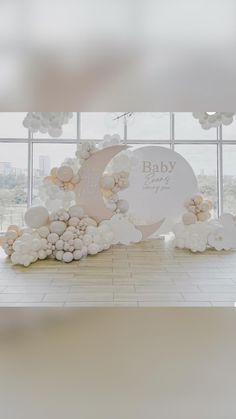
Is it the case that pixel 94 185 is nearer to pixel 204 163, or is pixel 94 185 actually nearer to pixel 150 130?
pixel 150 130

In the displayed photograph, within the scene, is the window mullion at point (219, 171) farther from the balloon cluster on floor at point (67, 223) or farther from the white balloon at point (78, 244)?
the white balloon at point (78, 244)

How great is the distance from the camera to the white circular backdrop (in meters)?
3.39

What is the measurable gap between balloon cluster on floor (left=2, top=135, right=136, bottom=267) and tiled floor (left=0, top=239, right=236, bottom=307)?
11cm

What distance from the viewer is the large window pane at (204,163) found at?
5.65 metres

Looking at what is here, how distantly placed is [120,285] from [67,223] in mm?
1587

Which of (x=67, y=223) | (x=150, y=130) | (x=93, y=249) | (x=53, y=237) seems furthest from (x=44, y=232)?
(x=150, y=130)

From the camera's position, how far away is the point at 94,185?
120 inches

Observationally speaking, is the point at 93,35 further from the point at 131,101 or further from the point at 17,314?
the point at 17,314

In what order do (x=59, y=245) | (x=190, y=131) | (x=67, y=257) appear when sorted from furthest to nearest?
(x=190, y=131), (x=59, y=245), (x=67, y=257)

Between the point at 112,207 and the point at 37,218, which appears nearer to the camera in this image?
the point at 37,218

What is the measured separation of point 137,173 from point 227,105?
283 centimetres

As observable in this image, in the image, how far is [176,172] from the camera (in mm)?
3402

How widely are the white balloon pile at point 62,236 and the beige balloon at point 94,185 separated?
0.11m

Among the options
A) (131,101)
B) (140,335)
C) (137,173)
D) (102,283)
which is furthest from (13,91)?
(137,173)
